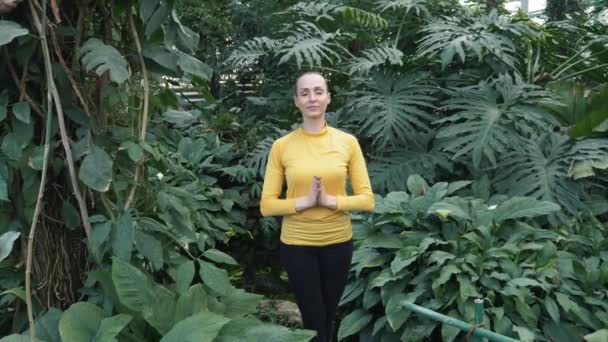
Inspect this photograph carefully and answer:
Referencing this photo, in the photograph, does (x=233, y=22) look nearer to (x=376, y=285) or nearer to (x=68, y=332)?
(x=376, y=285)

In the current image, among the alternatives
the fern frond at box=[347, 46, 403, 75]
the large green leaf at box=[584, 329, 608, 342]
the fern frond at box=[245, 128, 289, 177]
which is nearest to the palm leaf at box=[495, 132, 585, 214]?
the fern frond at box=[347, 46, 403, 75]

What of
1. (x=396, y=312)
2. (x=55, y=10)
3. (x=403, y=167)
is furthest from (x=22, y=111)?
(x=403, y=167)

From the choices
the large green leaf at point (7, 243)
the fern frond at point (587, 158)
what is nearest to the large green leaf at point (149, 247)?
the large green leaf at point (7, 243)

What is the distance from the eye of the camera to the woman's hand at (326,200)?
231 centimetres

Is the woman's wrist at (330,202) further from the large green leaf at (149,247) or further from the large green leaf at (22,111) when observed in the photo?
the large green leaf at (22,111)

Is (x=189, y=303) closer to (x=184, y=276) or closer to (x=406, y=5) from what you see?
(x=184, y=276)

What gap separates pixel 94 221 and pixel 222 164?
10.9ft

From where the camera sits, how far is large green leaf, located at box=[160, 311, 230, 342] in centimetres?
182

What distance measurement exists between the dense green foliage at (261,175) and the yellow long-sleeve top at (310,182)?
0.35 meters

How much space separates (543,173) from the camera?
399cm

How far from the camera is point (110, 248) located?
6.28ft

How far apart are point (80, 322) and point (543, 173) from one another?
3.10 m

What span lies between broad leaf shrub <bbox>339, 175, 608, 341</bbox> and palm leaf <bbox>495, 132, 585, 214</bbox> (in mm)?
271

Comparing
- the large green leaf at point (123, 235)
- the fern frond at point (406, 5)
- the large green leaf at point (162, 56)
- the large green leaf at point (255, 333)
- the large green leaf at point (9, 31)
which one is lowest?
the large green leaf at point (255, 333)
